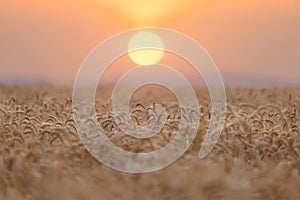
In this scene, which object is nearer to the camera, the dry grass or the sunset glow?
the dry grass

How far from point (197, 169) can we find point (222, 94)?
7263 mm

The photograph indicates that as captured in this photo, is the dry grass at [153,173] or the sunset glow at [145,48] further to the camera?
the sunset glow at [145,48]

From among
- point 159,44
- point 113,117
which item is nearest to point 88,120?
point 113,117

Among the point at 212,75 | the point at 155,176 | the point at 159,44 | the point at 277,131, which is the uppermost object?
the point at 159,44

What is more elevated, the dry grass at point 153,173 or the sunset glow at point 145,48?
the sunset glow at point 145,48

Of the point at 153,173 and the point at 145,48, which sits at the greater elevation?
the point at 145,48

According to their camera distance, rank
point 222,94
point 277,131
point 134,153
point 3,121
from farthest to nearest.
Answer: point 222,94, point 3,121, point 277,131, point 134,153

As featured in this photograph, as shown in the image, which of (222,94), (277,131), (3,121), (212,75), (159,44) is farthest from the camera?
(222,94)

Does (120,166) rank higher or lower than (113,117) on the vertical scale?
lower

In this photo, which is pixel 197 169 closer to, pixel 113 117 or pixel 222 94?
pixel 113 117

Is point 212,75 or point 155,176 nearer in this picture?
point 155,176

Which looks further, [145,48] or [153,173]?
[145,48]

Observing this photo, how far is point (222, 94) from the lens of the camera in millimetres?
11672

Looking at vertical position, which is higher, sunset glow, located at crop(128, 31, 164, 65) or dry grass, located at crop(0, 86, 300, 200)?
sunset glow, located at crop(128, 31, 164, 65)
